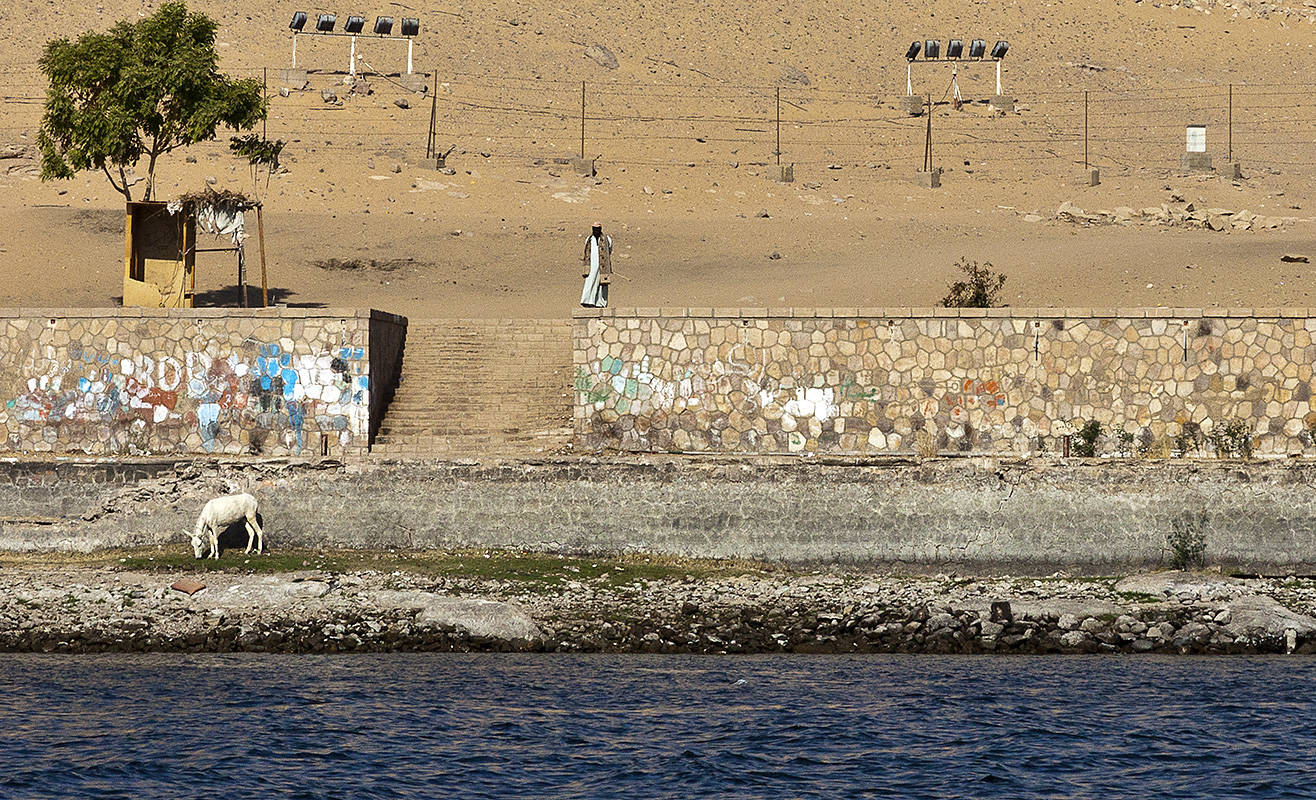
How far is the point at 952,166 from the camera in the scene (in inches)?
1967

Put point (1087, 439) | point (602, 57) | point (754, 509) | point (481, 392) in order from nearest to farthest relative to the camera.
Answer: point (754, 509)
point (1087, 439)
point (481, 392)
point (602, 57)

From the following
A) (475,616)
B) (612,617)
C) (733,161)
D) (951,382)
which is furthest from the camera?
(733,161)

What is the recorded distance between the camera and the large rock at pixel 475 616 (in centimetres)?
1808

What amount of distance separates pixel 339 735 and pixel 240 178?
104 ft

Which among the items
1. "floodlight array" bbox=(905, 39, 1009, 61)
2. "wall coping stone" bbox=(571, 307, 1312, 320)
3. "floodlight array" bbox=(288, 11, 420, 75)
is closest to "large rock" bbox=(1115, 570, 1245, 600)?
"wall coping stone" bbox=(571, 307, 1312, 320)

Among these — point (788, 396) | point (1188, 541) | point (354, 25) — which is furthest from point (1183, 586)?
point (354, 25)

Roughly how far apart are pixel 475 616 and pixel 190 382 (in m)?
6.77

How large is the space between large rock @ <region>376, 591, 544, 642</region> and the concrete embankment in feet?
7.63

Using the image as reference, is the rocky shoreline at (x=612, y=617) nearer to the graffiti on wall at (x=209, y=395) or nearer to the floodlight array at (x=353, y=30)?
the graffiti on wall at (x=209, y=395)

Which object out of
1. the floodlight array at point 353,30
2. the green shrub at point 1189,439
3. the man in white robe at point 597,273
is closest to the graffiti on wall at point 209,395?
the man in white robe at point 597,273

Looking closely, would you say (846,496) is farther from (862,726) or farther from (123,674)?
(123,674)

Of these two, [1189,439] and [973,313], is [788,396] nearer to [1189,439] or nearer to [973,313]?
[973,313]

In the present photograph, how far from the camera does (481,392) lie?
77.3 feet

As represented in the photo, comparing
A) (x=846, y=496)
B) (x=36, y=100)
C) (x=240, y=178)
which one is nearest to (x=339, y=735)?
(x=846, y=496)
